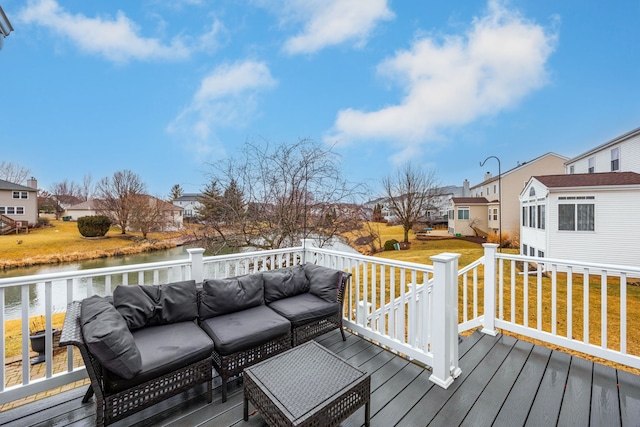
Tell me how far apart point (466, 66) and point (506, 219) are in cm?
1576

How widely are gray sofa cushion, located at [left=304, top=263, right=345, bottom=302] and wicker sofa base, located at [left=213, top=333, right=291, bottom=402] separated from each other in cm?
73

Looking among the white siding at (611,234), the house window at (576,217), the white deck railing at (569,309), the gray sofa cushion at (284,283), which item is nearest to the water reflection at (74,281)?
the gray sofa cushion at (284,283)

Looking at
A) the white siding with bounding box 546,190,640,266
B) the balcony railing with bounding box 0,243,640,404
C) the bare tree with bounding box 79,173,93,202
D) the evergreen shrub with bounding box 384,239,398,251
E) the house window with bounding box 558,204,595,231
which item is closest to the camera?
the balcony railing with bounding box 0,243,640,404

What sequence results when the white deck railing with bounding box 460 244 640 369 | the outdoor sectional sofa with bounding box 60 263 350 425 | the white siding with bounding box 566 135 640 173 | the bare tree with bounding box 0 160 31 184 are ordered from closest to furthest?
the outdoor sectional sofa with bounding box 60 263 350 425 → the white deck railing with bounding box 460 244 640 369 → the white siding with bounding box 566 135 640 173 → the bare tree with bounding box 0 160 31 184

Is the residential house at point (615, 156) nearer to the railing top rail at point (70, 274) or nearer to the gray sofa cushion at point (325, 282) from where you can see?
the gray sofa cushion at point (325, 282)

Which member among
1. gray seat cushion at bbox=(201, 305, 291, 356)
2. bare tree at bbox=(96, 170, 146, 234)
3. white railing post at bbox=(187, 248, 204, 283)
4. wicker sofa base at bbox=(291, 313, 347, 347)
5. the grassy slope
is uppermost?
bare tree at bbox=(96, 170, 146, 234)

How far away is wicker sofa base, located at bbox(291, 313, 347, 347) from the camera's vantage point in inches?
108

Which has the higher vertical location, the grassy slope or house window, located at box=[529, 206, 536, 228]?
house window, located at box=[529, 206, 536, 228]

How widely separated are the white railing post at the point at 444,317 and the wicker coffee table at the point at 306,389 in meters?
0.88

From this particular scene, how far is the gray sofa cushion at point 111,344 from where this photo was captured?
1586 millimetres

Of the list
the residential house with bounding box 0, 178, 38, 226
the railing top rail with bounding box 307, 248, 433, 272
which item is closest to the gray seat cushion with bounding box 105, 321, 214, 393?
the railing top rail with bounding box 307, 248, 433, 272

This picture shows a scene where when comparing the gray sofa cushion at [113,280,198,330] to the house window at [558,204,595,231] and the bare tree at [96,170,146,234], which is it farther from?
the bare tree at [96,170,146,234]

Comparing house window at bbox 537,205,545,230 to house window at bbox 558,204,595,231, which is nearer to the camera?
house window at bbox 558,204,595,231

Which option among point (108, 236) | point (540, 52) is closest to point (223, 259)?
point (540, 52)
